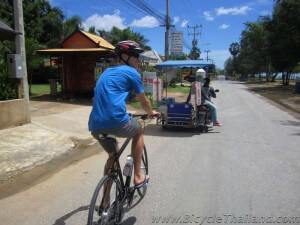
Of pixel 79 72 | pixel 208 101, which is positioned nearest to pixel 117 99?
pixel 208 101

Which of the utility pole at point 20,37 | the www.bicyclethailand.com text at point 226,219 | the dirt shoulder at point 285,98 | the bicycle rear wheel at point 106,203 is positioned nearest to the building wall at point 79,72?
the utility pole at point 20,37

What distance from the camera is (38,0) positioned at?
37406mm

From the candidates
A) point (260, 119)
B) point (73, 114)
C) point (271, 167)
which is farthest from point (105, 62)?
point (271, 167)

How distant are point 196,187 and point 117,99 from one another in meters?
2.38

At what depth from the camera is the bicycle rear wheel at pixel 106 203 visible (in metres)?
3.65

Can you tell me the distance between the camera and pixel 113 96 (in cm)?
397

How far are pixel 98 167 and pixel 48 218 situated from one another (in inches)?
95.9

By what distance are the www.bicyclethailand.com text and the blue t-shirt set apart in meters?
1.37

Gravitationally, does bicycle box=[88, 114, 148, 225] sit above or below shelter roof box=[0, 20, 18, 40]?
below

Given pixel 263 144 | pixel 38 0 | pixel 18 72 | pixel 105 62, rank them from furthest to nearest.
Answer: pixel 38 0 < pixel 105 62 < pixel 18 72 < pixel 263 144

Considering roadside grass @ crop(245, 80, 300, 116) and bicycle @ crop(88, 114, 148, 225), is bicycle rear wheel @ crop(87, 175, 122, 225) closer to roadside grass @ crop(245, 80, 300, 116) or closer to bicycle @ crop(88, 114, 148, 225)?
bicycle @ crop(88, 114, 148, 225)

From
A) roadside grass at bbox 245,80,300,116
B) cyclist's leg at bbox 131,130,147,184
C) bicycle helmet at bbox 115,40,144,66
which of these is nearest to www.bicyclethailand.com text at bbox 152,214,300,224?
cyclist's leg at bbox 131,130,147,184

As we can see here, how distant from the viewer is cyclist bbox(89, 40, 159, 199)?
3.95m

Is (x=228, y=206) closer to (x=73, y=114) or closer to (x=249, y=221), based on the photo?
(x=249, y=221)
